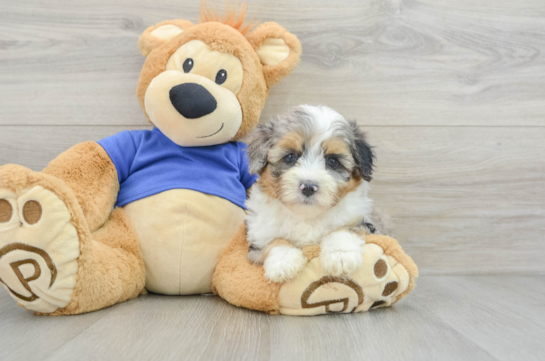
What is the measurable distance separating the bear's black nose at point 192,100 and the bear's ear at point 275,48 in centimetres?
38

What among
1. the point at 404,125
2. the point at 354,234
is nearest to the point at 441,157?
the point at 404,125

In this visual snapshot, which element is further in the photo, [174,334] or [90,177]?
[90,177]

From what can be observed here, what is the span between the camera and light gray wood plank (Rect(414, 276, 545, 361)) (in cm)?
137

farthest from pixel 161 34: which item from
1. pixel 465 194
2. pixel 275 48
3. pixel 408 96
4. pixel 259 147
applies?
pixel 465 194

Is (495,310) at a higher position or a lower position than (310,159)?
lower

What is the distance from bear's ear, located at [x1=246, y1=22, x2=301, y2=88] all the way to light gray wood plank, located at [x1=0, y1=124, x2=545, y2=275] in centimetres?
67

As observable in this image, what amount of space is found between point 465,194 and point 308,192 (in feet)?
4.40

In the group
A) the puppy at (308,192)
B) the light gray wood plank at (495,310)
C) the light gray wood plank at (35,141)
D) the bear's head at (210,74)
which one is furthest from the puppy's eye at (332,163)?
the light gray wood plank at (35,141)

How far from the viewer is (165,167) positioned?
194 cm

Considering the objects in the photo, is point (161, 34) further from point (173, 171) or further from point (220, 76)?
point (173, 171)

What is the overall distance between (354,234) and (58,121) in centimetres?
175

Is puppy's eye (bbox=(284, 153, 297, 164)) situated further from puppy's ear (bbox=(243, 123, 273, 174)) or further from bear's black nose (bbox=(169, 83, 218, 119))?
bear's black nose (bbox=(169, 83, 218, 119))

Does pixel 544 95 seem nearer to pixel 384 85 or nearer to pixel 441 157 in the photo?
pixel 441 157

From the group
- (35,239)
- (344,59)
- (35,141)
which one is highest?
(344,59)
